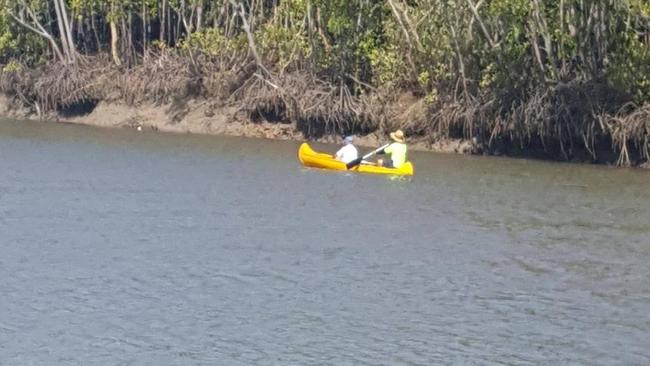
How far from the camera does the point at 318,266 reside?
74.0ft

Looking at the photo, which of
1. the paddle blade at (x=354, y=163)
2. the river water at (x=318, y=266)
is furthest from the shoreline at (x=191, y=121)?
the river water at (x=318, y=266)

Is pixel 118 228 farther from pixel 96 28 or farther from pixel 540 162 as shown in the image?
pixel 96 28

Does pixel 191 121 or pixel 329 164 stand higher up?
pixel 329 164

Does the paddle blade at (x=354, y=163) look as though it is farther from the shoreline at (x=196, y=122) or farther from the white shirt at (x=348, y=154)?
the shoreline at (x=196, y=122)

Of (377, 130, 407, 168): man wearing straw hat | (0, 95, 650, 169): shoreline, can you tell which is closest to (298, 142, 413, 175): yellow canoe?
(377, 130, 407, 168): man wearing straw hat

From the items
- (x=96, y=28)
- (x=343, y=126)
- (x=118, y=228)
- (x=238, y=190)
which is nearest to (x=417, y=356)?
(x=118, y=228)

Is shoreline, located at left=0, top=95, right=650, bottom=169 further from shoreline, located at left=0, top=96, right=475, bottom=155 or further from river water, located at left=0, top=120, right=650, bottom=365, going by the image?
river water, located at left=0, top=120, right=650, bottom=365

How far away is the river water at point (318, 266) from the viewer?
17.8m

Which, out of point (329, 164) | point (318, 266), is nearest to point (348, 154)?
point (329, 164)

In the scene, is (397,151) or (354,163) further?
(397,151)

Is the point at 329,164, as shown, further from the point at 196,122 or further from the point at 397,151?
the point at 196,122

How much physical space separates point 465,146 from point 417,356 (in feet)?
78.9

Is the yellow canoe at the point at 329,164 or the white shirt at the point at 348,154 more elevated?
the white shirt at the point at 348,154

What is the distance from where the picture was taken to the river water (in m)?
17.8
